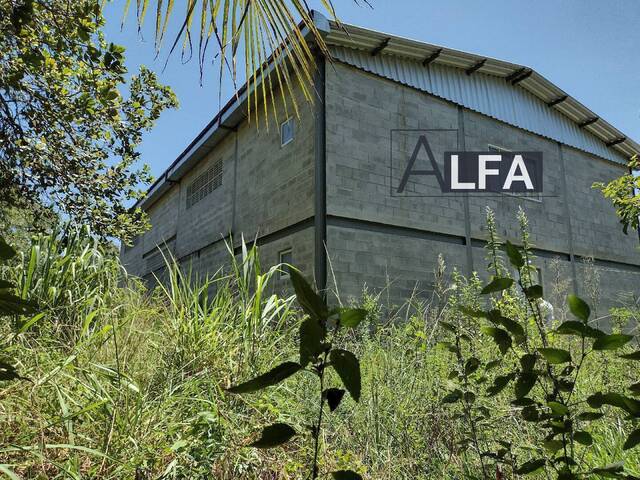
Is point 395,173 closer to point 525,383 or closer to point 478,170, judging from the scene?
point 478,170

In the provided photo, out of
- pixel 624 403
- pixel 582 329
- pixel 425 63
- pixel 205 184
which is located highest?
pixel 425 63

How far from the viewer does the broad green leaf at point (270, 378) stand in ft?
1.84

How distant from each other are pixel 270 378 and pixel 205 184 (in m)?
12.7

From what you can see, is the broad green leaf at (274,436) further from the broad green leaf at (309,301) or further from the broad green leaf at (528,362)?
the broad green leaf at (528,362)

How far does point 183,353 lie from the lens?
231 cm

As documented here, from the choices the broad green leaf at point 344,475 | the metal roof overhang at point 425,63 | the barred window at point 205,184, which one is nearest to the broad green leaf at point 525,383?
the broad green leaf at point 344,475

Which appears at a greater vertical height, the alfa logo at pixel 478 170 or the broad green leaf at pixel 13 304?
the alfa logo at pixel 478 170

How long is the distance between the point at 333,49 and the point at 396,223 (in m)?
3.38

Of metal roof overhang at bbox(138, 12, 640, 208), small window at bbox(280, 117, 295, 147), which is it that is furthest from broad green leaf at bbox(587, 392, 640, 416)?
small window at bbox(280, 117, 295, 147)

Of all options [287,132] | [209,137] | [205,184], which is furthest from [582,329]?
[205,184]

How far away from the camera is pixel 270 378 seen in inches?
23.0

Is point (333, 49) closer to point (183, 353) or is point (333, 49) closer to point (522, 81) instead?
point (522, 81)

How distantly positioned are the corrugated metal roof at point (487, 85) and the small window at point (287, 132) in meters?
1.58

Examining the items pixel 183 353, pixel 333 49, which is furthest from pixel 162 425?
pixel 333 49
